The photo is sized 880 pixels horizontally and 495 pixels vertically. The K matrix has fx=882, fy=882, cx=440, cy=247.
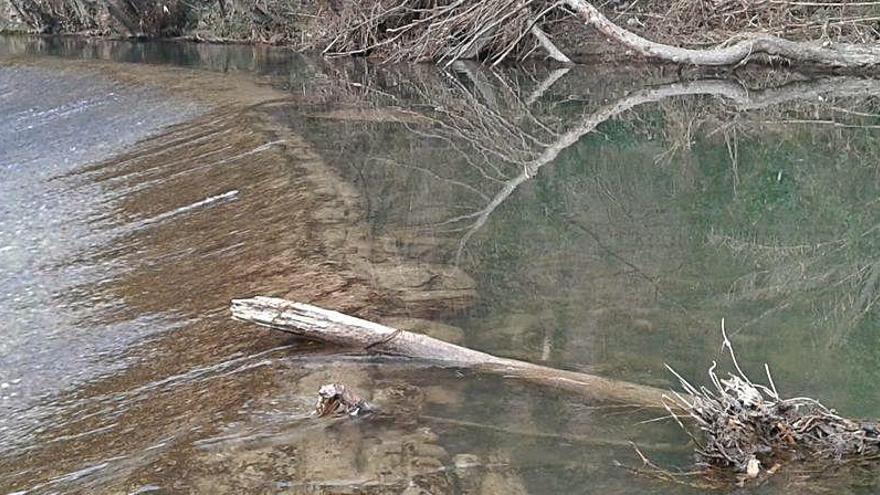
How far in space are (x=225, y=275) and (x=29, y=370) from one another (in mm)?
1616

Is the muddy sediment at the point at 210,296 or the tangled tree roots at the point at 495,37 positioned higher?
the tangled tree roots at the point at 495,37

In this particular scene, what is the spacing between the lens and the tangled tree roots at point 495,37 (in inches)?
570

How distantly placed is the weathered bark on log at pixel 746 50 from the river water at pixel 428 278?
72 cm

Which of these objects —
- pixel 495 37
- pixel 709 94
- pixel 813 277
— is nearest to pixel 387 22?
pixel 495 37

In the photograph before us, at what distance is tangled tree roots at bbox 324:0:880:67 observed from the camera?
14.5 metres

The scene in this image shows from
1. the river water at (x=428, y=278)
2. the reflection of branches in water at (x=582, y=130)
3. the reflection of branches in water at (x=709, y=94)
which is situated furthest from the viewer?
the reflection of branches in water at (x=709, y=94)

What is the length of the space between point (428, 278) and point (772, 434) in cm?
311

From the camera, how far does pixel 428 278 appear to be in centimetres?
649

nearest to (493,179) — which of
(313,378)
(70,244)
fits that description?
(70,244)

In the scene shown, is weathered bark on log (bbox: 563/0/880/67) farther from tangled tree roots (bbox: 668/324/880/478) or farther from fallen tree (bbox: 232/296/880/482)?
tangled tree roots (bbox: 668/324/880/478)

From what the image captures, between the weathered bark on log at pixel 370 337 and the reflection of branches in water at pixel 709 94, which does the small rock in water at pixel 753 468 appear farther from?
the reflection of branches in water at pixel 709 94


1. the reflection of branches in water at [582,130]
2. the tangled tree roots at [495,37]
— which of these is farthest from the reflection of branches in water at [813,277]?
the tangled tree roots at [495,37]

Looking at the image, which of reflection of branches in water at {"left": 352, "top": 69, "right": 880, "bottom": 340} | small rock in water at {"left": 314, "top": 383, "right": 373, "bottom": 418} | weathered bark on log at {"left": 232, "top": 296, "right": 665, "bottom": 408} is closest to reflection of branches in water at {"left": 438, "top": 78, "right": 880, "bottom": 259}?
reflection of branches in water at {"left": 352, "top": 69, "right": 880, "bottom": 340}

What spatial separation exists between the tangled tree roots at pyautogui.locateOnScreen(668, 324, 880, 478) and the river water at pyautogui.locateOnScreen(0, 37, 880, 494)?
15 cm
